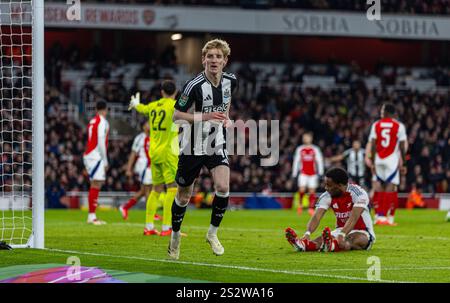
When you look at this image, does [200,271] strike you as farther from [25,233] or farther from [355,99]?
[355,99]

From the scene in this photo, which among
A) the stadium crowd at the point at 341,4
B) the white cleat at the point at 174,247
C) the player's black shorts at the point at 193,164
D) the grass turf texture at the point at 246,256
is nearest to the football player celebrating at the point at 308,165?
the grass turf texture at the point at 246,256

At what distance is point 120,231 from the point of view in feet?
55.0

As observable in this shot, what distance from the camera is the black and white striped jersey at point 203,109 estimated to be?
1089cm

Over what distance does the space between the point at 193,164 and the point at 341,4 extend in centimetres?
2962

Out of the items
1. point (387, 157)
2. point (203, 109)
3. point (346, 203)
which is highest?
point (203, 109)

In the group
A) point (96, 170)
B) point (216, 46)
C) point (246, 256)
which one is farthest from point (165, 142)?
point (216, 46)

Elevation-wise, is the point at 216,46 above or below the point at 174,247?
above

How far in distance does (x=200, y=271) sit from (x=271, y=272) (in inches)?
26.6

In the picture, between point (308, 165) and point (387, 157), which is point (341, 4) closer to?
point (308, 165)

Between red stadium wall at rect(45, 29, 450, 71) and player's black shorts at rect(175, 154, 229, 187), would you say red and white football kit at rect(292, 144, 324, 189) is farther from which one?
red stadium wall at rect(45, 29, 450, 71)

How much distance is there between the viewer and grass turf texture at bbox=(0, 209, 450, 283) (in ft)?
31.0

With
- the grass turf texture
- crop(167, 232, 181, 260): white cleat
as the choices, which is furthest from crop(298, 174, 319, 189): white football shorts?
crop(167, 232, 181, 260): white cleat

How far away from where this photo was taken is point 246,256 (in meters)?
11.7
